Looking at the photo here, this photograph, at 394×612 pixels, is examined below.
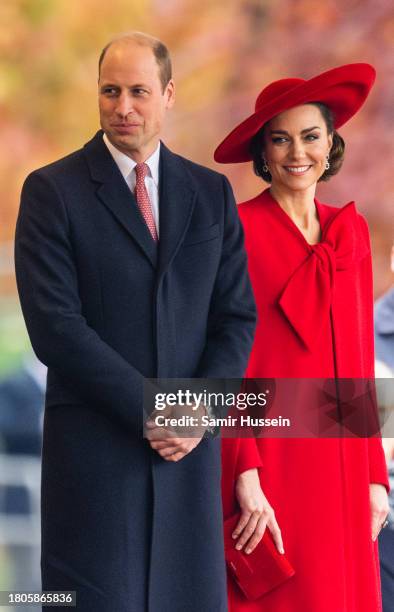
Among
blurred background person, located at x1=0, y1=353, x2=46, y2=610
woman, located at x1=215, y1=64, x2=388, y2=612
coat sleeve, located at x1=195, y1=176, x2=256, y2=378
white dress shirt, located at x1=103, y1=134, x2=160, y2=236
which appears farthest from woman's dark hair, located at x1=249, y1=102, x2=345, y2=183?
blurred background person, located at x1=0, y1=353, x2=46, y2=610

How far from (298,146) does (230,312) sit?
52 cm

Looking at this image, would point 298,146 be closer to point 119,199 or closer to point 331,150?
point 331,150

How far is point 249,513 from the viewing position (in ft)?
8.29

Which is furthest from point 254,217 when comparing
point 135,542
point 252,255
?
point 135,542

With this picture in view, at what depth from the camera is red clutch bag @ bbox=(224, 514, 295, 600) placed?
255 centimetres

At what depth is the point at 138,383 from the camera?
212 cm

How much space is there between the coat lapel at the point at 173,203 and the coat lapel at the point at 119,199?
3 centimetres

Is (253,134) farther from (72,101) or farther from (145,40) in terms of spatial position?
(72,101)

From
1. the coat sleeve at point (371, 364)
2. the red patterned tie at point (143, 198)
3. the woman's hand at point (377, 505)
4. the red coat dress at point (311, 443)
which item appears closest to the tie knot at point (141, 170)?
the red patterned tie at point (143, 198)

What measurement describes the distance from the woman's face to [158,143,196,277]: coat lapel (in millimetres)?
360

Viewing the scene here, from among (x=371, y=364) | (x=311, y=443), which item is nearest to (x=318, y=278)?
(x=371, y=364)

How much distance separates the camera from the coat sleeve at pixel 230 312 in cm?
224

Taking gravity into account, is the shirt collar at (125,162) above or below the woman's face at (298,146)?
below

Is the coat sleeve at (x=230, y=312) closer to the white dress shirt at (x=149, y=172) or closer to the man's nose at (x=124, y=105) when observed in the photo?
the white dress shirt at (x=149, y=172)
